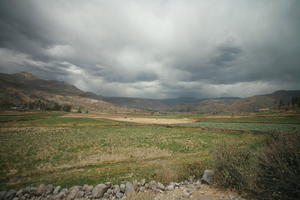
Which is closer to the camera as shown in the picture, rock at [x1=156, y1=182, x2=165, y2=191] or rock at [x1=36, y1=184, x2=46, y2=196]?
rock at [x1=156, y1=182, x2=165, y2=191]

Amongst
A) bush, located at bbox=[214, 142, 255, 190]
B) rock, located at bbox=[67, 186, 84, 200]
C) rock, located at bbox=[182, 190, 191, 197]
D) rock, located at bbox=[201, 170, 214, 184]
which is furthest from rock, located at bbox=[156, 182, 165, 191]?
rock, located at bbox=[67, 186, 84, 200]

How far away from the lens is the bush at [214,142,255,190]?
733cm

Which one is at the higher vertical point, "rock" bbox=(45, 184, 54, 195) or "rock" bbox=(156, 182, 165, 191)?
"rock" bbox=(156, 182, 165, 191)

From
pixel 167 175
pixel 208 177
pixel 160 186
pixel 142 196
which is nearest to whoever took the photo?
pixel 142 196

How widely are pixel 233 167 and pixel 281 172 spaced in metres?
2.60

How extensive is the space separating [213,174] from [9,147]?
99.9 ft

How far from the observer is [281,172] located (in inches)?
231

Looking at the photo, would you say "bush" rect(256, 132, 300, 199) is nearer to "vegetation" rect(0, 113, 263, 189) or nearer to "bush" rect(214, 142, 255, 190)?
"bush" rect(214, 142, 255, 190)

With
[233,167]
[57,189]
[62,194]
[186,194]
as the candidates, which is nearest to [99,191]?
[62,194]

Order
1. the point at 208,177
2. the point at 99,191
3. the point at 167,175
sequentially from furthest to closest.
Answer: the point at 167,175, the point at 99,191, the point at 208,177

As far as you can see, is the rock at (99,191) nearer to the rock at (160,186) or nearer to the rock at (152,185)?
the rock at (152,185)

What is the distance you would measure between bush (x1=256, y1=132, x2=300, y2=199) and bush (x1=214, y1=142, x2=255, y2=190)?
1.67ft

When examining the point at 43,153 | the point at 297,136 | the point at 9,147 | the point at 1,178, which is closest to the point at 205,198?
the point at 297,136

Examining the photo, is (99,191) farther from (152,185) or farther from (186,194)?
(186,194)
